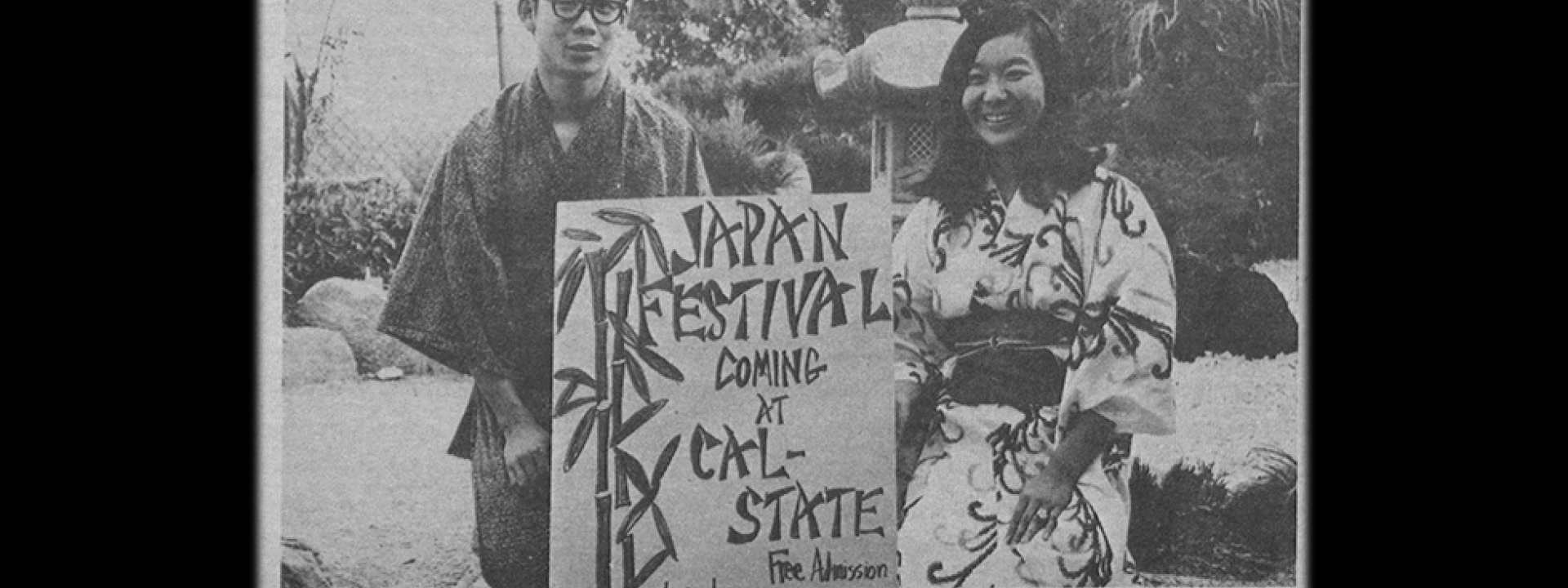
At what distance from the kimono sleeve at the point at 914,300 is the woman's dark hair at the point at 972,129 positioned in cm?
9

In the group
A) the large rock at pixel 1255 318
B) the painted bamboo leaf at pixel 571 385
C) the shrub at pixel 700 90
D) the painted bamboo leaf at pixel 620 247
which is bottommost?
the painted bamboo leaf at pixel 571 385

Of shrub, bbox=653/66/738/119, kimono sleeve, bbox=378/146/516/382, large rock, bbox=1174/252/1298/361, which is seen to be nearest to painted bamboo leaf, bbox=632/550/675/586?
kimono sleeve, bbox=378/146/516/382

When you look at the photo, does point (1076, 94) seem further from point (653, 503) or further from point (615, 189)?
point (653, 503)

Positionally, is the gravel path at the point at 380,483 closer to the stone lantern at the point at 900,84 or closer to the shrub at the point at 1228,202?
the stone lantern at the point at 900,84

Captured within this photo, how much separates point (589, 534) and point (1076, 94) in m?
Result: 1.59

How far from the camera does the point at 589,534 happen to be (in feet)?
9.30

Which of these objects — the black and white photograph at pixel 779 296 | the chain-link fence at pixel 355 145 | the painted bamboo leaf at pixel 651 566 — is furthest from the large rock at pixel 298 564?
the chain-link fence at pixel 355 145

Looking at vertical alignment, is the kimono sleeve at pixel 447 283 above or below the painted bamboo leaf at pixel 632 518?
above

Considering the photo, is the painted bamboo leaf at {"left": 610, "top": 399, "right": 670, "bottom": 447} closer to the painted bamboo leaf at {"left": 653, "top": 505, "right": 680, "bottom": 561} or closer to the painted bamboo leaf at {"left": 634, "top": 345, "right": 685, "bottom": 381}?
the painted bamboo leaf at {"left": 634, "top": 345, "right": 685, "bottom": 381}

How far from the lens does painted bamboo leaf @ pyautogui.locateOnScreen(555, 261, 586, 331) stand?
9.31 feet

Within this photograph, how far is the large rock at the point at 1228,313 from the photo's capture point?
2902 millimetres

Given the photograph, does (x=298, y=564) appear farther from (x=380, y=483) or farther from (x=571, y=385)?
(x=571, y=385)

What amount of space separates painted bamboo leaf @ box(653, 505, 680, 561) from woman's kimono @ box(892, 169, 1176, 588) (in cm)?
55

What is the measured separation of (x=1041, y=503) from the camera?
2.88m
